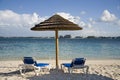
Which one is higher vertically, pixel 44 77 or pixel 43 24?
pixel 43 24

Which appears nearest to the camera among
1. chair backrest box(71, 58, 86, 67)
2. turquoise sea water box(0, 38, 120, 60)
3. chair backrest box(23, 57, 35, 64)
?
chair backrest box(71, 58, 86, 67)

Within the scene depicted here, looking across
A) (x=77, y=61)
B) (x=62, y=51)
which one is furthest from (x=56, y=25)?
(x=62, y=51)

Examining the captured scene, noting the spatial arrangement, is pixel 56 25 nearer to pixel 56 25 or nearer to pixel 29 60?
pixel 56 25

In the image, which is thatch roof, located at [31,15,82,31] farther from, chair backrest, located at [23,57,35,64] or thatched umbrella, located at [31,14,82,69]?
chair backrest, located at [23,57,35,64]

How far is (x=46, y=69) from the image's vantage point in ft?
26.6

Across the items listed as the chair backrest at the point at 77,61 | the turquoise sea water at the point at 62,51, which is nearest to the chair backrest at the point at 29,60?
the chair backrest at the point at 77,61

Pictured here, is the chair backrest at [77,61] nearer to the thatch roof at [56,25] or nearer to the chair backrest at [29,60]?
the thatch roof at [56,25]

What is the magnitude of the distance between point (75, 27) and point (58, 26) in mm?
566

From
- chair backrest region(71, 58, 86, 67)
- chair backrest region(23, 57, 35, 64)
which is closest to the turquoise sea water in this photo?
chair backrest region(23, 57, 35, 64)

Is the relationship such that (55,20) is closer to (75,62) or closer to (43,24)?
(43,24)

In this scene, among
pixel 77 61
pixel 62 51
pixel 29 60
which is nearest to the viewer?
pixel 77 61

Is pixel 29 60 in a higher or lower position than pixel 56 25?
lower

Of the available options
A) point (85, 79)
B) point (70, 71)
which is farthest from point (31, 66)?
point (85, 79)

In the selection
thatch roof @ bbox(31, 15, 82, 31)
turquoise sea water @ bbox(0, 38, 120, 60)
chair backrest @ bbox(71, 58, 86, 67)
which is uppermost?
thatch roof @ bbox(31, 15, 82, 31)
